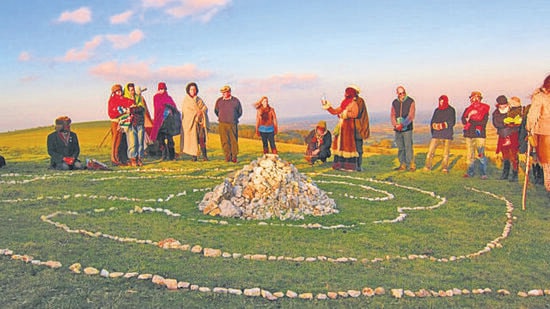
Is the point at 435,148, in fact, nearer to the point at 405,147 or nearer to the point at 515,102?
the point at 405,147

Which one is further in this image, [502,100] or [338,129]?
[338,129]

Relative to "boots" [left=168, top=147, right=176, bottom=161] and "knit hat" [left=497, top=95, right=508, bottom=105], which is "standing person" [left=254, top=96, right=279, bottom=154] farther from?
"knit hat" [left=497, top=95, right=508, bottom=105]

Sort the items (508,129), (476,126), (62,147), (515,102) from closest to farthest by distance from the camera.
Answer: (515,102), (508,129), (476,126), (62,147)

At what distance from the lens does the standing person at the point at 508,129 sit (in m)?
15.0

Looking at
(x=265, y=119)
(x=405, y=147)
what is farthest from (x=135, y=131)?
(x=405, y=147)

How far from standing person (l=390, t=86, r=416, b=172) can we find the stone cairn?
7.12 meters

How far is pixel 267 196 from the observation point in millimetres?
10430

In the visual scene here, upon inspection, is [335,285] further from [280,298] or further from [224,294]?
[224,294]

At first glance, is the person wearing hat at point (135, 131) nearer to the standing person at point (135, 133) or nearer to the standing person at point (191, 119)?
the standing person at point (135, 133)

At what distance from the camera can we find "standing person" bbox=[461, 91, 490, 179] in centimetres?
1581

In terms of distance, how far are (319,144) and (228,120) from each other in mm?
3521

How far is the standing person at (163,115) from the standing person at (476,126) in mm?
10654

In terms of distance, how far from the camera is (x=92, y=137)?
26469mm

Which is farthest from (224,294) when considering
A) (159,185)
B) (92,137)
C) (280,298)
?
(92,137)
